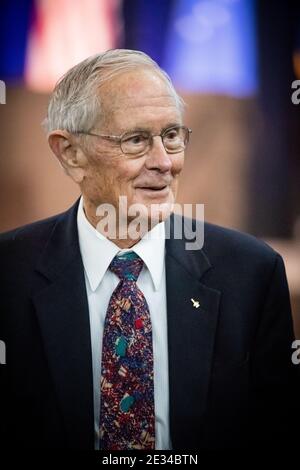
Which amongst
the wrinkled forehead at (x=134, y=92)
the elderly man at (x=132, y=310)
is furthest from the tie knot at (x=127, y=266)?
the wrinkled forehead at (x=134, y=92)

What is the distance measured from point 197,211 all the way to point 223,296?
40 centimetres

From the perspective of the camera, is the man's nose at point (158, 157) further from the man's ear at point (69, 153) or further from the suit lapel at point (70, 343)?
the suit lapel at point (70, 343)

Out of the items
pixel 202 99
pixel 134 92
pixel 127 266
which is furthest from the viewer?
pixel 202 99

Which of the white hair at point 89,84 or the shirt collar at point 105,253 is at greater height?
the white hair at point 89,84

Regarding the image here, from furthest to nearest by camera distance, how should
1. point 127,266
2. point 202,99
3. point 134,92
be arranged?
1. point 202,99
2. point 127,266
3. point 134,92

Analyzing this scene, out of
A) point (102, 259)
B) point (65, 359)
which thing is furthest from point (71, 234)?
point (65, 359)

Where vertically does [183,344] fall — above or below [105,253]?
below

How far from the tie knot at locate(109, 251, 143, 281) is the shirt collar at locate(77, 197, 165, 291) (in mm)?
13

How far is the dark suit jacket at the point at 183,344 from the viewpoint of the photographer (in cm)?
169

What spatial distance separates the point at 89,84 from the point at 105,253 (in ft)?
1.62

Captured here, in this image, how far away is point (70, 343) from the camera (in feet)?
5.54

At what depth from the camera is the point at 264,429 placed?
1811 millimetres

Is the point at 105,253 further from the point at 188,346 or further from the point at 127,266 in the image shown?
the point at 188,346

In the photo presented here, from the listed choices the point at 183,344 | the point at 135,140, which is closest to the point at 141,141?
the point at 135,140
